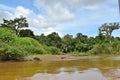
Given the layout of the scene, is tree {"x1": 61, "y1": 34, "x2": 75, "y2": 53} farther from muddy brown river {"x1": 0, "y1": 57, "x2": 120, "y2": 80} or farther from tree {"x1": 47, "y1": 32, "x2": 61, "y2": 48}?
muddy brown river {"x1": 0, "y1": 57, "x2": 120, "y2": 80}

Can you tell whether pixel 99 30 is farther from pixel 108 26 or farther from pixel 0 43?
pixel 0 43

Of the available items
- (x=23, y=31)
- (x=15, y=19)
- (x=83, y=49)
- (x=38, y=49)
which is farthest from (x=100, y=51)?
(x=15, y=19)

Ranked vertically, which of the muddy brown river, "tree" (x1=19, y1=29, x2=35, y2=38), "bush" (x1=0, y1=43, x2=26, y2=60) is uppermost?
"tree" (x1=19, y1=29, x2=35, y2=38)

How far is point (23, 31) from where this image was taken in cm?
5566

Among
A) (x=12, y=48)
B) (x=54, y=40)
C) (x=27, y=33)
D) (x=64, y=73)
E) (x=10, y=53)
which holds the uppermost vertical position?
(x=27, y=33)

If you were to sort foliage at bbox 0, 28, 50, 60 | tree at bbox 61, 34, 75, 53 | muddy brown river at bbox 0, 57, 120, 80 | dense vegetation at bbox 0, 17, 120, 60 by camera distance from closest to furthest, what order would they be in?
1. muddy brown river at bbox 0, 57, 120, 80
2. foliage at bbox 0, 28, 50, 60
3. dense vegetation at bbox 0, 17, 120, 60
4. tree at bbox 61, 34, 75, 53

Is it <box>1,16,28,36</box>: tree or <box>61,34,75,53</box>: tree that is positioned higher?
<box>1,16,28,36</box>: tree

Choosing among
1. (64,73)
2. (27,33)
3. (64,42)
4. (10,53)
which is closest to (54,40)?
(64,42)

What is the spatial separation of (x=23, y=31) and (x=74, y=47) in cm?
1149

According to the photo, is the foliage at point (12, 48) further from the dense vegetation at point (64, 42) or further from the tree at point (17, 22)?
the tree at point (17, 22)

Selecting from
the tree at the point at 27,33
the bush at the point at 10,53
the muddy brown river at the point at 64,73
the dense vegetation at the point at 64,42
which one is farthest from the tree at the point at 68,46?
the muddy brown river at the point at 64,73

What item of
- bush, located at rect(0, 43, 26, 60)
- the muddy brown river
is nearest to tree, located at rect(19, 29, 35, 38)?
bush, located at rect(0, 43, 26, 60)

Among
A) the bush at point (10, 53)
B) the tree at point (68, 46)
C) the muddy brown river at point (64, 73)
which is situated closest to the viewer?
the muddy brown river at point (64, 73)

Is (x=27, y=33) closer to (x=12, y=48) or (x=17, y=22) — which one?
(x=17, y=22)
